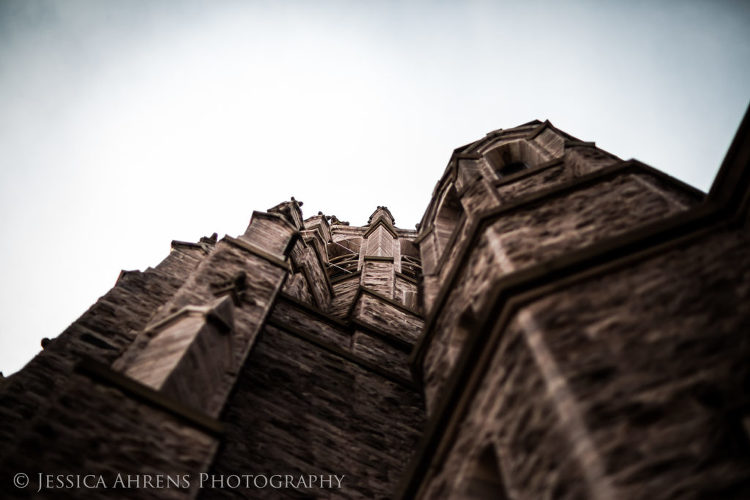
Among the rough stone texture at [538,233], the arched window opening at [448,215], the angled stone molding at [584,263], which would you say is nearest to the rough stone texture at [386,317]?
the arched window opening at [448,215]

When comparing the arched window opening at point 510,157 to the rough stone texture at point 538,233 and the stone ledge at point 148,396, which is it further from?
the stone ledge at point 148,396

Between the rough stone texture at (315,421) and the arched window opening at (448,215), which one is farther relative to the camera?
the arched window opening at (448,215)

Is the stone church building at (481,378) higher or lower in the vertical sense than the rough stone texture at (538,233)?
lower

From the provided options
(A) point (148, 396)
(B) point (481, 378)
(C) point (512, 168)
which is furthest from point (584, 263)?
(C) point (512, 168)

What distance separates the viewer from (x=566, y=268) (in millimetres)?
5473

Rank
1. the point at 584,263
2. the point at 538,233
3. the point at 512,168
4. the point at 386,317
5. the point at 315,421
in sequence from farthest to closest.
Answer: the point at 386,317
the point at 512,168
the point at 315,421
the point at 538,233
the point at 584,263

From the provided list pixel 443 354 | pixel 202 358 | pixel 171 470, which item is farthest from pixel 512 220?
pixel 171 470

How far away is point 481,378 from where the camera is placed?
5.52 m

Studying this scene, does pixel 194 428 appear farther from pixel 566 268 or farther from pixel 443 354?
pixel 566 268

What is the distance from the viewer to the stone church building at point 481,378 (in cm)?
390

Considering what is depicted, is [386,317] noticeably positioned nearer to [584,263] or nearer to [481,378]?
→ [481,378]

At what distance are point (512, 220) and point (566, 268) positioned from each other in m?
2.00

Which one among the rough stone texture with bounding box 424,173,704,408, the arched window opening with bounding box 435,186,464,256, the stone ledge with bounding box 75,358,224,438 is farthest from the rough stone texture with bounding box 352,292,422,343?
the stone ledge with bounding box 75,358,224,438

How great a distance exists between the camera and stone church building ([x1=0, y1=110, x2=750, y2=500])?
12.8 ft
